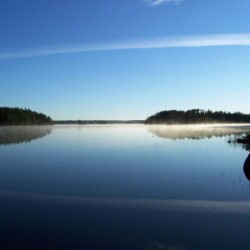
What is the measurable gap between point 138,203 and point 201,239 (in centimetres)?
516

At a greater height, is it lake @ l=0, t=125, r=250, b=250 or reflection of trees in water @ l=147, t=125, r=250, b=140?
reflection of trees in water @ l=147, t=125, r=250, b=140

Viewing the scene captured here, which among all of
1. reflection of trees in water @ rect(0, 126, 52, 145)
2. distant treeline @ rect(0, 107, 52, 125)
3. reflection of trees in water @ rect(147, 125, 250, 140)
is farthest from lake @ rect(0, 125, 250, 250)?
distant treeline @ rect(0, 107, 52, 125)

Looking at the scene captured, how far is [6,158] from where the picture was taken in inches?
1369

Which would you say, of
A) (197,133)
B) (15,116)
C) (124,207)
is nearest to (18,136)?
(197,133)

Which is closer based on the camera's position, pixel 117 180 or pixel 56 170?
pixel 117 180

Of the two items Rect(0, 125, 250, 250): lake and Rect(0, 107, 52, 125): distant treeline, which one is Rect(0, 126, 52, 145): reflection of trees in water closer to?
Rect(0, 125, 250, 250): lake

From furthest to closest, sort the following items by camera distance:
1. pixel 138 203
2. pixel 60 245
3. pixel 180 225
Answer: pixel 138 203 → pixel 180 225 → pixel 60 245

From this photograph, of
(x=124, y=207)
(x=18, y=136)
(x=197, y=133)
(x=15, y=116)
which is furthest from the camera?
(x=15, y=116)

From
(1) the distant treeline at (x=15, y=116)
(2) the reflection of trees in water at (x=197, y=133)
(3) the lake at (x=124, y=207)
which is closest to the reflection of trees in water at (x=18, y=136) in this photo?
(2) the reflection of trees in water at (x=197, y=133)

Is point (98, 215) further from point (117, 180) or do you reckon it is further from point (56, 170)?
point (56, 170)

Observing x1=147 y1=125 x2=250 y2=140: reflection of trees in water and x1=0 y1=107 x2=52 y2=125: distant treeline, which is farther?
x1=0 y1=107 x2=52 y2=125: distant treeline

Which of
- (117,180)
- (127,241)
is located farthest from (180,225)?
(117,180)


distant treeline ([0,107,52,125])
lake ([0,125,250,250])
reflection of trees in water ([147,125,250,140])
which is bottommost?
lake ([0,125,250,250])

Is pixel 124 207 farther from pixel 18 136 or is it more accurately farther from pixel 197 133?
pixel 197 133
